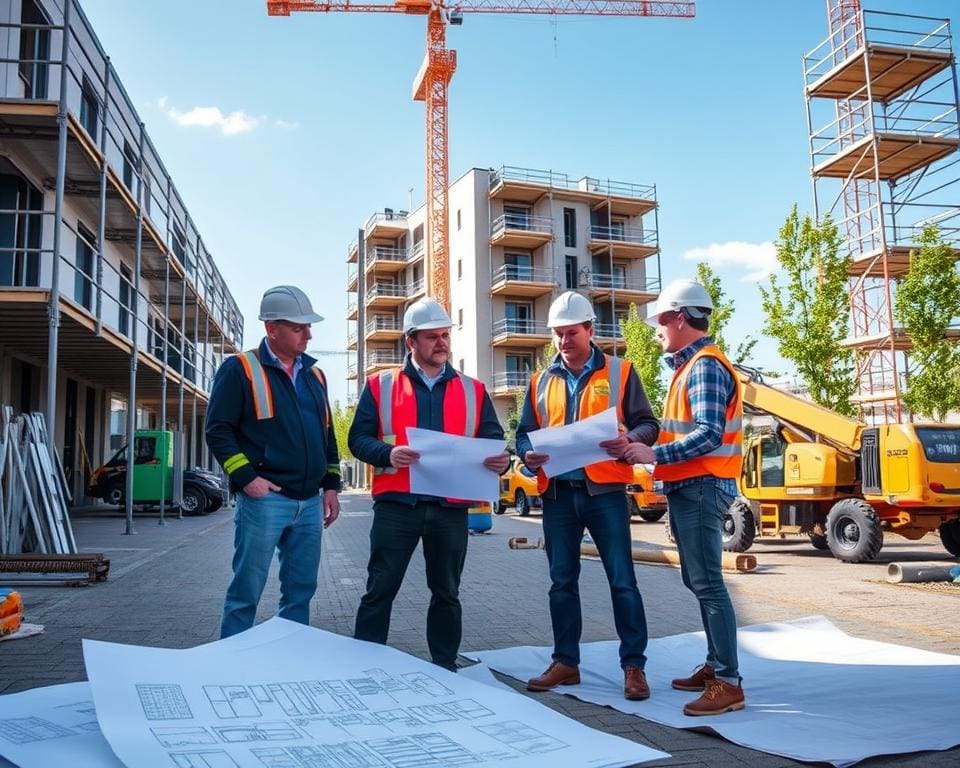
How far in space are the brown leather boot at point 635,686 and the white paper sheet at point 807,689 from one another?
0.14 feet

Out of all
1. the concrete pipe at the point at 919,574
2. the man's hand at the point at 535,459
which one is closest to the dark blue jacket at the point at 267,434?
the man's hand at the point at 535,459

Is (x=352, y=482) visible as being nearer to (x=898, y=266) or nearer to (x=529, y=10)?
(x=529, y=10)

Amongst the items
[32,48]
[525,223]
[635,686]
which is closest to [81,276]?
[32,48]

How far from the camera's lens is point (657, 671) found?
5.00 metres

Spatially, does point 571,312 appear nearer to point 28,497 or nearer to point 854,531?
point 28,497

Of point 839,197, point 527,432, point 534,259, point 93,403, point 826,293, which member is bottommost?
point 527,432

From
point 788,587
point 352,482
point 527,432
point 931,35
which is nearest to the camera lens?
point 527,432

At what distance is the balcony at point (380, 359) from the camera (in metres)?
58.0

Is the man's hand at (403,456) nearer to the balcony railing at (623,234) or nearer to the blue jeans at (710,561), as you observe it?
the blue jeans at (710,561)

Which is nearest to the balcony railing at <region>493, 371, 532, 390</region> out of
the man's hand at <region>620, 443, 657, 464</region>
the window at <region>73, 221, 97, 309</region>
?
the window at <region>73, 221, 97, 309</region>

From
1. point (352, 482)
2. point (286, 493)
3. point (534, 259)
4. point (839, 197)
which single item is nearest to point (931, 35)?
point (839, 197)

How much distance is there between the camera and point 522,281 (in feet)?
155

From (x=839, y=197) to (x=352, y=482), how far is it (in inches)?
2001

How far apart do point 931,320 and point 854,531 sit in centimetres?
1225
